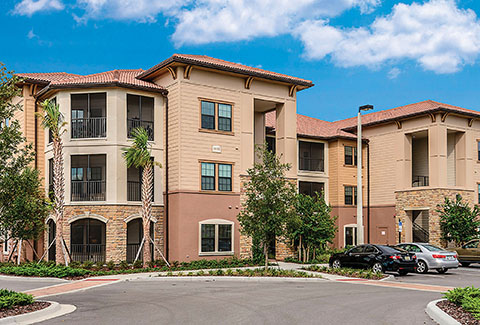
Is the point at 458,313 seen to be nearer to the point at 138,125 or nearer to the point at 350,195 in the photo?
the point at 138,125

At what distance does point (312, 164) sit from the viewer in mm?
41562

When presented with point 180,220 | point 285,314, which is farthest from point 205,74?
point 285,314

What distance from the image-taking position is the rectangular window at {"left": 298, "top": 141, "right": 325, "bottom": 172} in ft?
134

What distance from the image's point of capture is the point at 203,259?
95.7 ft

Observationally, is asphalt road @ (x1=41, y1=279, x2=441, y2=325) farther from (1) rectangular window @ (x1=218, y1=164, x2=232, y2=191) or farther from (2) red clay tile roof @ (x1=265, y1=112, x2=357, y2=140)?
(2) red clay tile roof @ (x1=265, y1=112, x2=357, y2=140)

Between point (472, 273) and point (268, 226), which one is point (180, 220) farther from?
point (472, 273)

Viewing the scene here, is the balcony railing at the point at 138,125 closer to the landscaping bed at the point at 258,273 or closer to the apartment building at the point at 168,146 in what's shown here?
the apartment building at the point at 168,146

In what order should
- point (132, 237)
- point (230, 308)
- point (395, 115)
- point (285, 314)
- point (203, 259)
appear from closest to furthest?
point (285, 314)
point (230, 308)
point (203, 259)
point (132, 237)
point (395, 115)

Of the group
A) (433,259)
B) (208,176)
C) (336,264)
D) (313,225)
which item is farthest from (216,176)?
(433,259)

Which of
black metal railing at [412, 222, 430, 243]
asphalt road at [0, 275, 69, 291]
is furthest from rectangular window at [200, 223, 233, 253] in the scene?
black metal railing at [412, 222, 430, 243]

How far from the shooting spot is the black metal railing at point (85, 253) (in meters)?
29.1

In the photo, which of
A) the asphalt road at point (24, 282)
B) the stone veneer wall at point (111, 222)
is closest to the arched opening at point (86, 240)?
the stone veneer wall at point (111, 222)

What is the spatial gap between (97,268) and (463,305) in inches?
710

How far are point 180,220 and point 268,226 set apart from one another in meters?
5.96
